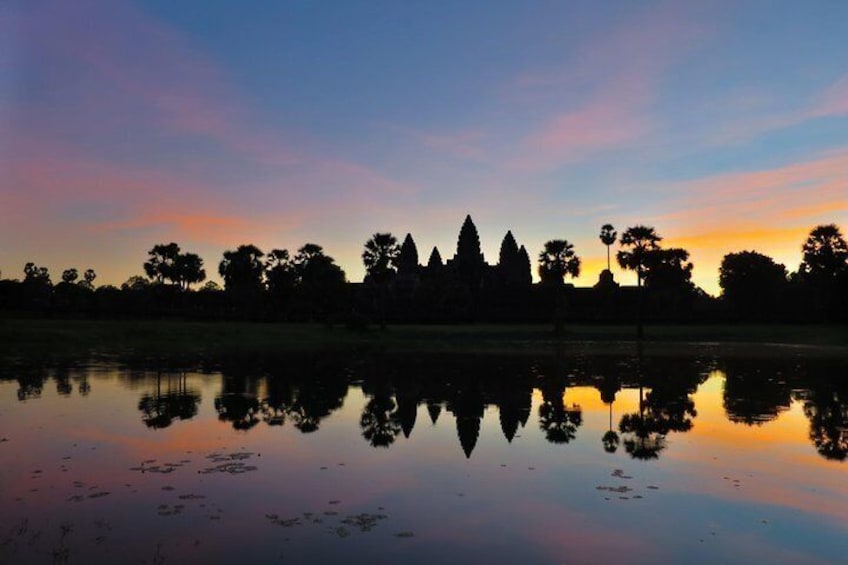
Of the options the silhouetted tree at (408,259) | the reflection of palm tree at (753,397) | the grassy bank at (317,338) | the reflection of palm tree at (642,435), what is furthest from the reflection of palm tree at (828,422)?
the silhouetted tree at (408,259)

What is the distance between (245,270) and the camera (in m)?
108

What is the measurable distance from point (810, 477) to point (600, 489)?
4.06 metres

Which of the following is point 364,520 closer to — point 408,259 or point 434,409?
point 434,409

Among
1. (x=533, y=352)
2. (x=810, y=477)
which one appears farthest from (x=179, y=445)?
(x=533, y=352)

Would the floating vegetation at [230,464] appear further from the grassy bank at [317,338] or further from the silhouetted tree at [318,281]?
the silhouetted tree at [318,281]

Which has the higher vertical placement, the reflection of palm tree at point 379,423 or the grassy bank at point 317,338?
the grassy bank at point 317,338

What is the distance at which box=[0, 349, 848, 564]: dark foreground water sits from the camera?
780 centimetres

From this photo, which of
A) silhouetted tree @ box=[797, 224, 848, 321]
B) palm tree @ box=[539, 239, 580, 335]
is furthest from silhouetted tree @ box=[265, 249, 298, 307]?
silhouetted tree @ box=[797, 224, 848, 321]

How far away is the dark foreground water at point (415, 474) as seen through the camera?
25.6 ft

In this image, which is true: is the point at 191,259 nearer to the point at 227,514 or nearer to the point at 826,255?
the point at 826,255

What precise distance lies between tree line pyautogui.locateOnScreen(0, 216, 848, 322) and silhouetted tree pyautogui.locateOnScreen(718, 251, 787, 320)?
0.53 ft

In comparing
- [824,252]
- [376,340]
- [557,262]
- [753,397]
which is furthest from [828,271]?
[753,397]

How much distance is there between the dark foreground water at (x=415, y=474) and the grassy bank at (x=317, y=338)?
696 inches

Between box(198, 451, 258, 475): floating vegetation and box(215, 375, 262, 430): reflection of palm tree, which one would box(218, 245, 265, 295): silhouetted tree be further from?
box(198, 451, 258, 475): floating vegetation
